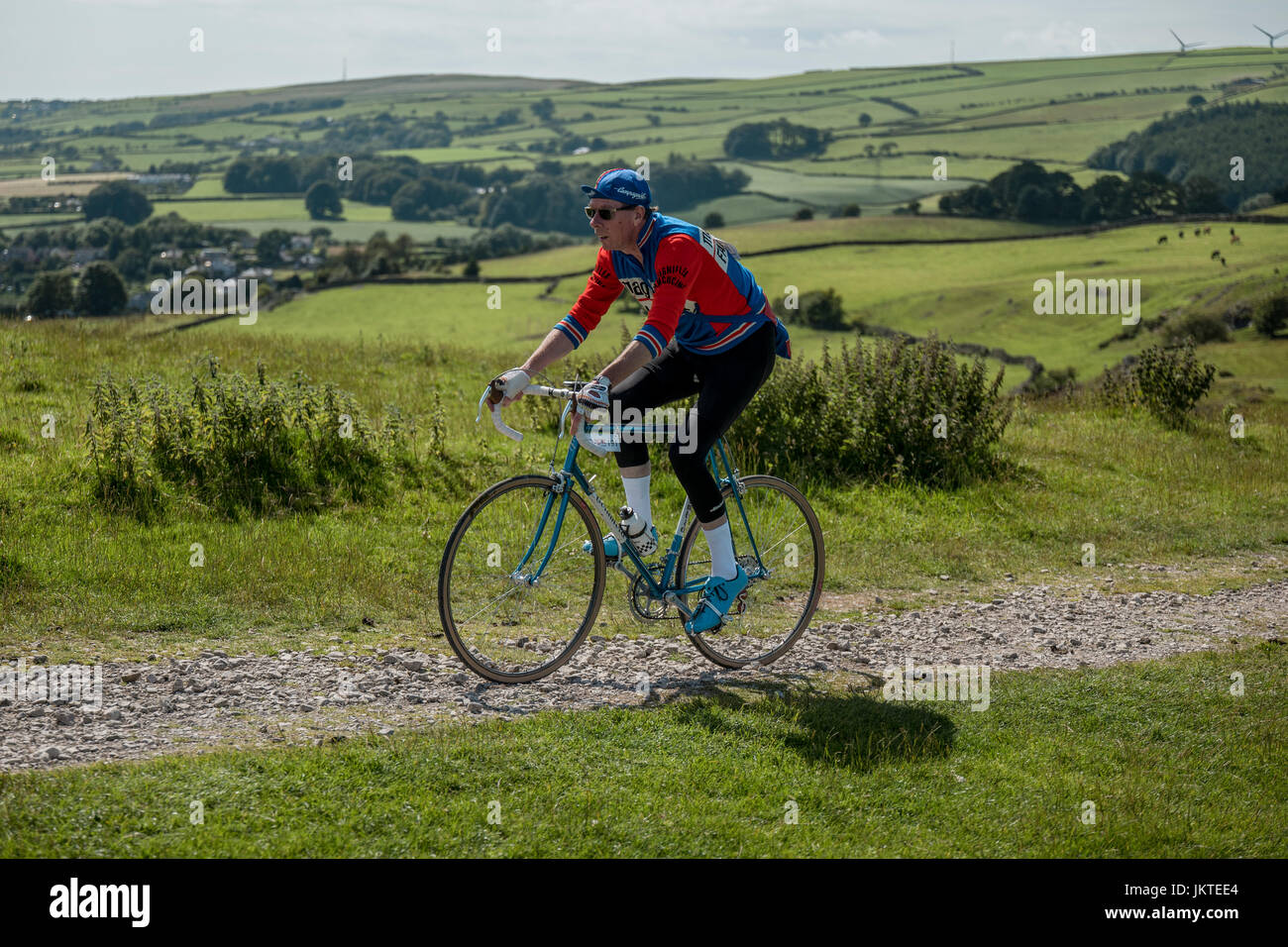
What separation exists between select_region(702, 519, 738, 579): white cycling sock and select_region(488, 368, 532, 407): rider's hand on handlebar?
179cm

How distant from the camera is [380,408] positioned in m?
14.6

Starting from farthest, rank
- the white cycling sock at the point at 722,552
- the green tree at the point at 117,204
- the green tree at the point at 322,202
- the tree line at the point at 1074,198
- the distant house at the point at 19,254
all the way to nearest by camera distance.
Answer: the green tree at the point at 322,202 < the green tree at the point at 117,204 < the tree line at the point at 1074,198 < the distant house at the point at 19,254 < the white cycling sock at the point at 722,552

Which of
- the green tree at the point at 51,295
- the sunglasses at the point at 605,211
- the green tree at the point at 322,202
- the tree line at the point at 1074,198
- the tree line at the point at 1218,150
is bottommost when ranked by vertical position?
the sunglasses at the point at 605,211

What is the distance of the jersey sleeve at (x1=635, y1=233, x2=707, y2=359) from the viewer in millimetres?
6565

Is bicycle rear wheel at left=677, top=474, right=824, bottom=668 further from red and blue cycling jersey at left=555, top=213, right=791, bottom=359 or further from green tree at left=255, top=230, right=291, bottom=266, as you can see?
green tree at left=255, top=230, right=291, bottom=266

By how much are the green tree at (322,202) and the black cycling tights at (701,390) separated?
4771 inches

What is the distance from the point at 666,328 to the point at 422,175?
138 metres

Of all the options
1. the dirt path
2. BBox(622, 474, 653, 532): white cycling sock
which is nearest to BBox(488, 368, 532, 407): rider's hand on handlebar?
BBox(622, 474, 653, 532): white cycling sock

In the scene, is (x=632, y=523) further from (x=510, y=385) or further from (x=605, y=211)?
(x=605, y=211)

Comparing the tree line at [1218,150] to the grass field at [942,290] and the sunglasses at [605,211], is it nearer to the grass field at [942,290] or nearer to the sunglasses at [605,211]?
the grass field at [942,290]

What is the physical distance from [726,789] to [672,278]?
10.1 feet

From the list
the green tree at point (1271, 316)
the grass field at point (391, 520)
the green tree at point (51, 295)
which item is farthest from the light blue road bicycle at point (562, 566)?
the green tree at point (1271, 316)

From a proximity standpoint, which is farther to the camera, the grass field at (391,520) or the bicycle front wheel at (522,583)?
the grass field at (391,520)

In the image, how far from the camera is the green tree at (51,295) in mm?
41094
